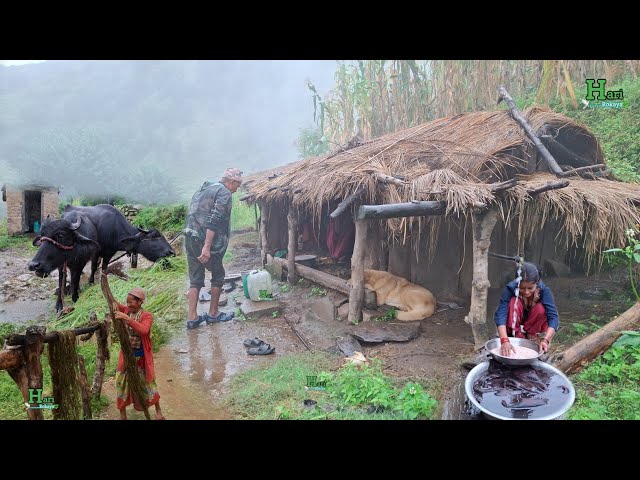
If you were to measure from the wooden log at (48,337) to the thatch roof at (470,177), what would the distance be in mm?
2043

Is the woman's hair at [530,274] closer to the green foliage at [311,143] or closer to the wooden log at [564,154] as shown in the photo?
the wooden log at [564,154]

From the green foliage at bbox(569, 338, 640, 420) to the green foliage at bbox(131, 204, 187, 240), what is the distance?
3373 mm

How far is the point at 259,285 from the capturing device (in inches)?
150

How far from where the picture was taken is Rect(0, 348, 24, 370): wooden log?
2.45 metres

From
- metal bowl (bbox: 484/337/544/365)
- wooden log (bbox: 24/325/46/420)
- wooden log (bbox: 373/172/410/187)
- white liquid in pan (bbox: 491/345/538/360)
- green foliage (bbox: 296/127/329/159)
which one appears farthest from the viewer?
green foliage (bbox: 296/127/329/159)

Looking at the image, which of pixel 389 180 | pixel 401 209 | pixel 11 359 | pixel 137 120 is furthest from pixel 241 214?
pixel 11 359

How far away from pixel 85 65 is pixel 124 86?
319 mm

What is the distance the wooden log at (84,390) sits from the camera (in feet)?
9.49

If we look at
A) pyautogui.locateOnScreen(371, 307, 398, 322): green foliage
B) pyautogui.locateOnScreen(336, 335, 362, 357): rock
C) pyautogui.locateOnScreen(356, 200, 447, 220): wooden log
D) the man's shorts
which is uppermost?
pyautogui.locateOnScreen(356, 200, 447, 220): wooden log

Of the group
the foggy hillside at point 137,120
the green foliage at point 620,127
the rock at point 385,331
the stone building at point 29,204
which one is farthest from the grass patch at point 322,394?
the green foliage at point 620,127

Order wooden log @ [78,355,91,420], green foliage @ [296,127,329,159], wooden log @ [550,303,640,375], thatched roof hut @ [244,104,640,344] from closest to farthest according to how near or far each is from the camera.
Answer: wooden log @ [78,355,91,420] → wooden log @ [550,303,640,375] → thatched roof hut @ [244,104,640,344] → green foliage @ [296,127,329,159]

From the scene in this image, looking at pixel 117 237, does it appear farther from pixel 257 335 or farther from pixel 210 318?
pixel 257 335

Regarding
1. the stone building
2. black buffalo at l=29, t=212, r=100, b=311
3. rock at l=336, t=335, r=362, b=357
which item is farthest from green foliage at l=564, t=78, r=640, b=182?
the stone building

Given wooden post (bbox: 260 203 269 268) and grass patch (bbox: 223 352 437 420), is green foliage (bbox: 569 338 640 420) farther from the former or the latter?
wooden post (bbox: 260 203 269 268)
